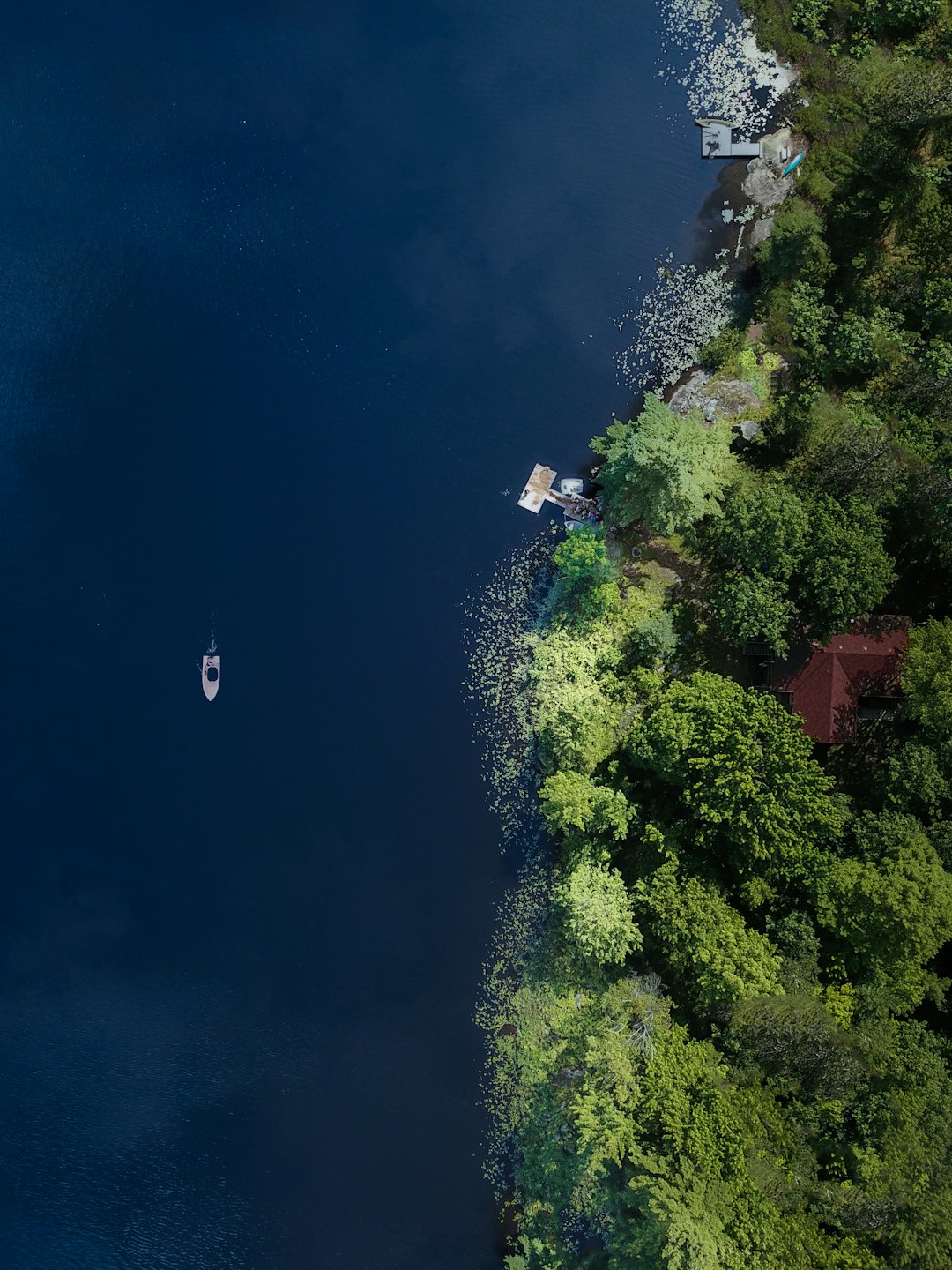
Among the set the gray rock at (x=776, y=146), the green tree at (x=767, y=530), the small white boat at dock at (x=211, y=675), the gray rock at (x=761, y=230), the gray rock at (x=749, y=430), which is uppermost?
the gray rock at (x=776, y=146)

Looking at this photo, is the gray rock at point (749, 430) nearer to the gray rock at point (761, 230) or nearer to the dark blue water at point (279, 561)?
the dark blue water at point (279, 561)

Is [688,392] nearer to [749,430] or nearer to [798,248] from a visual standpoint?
[749,430]

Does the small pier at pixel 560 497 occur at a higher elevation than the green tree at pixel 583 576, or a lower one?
higher

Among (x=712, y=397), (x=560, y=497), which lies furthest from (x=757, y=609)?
(x=712, y=397)

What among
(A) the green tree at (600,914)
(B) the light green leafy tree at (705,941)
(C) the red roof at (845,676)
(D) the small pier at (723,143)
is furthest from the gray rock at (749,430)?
(A) the green tree at (600,914)

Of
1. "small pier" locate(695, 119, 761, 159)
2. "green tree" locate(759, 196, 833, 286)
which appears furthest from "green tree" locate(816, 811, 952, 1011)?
"small pier" locate(695, 119, 761, 159)

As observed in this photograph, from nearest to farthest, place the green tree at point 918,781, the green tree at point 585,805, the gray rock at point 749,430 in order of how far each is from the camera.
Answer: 1. the green tree at point 918,781
2. the green tree at point 585,805
3. the gray rock at point 749,430

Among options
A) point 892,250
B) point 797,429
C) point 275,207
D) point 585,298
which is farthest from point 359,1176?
point 892,250
